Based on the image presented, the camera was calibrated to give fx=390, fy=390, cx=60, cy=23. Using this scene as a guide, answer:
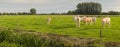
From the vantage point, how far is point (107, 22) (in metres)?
47.0

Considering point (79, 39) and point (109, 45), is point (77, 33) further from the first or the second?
point (109, 45)

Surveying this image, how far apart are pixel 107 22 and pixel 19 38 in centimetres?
1609

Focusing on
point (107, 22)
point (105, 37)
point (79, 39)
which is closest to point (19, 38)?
point (79, 39)

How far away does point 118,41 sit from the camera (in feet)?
108

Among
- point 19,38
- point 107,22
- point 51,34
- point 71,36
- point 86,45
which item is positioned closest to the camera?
point 86,45

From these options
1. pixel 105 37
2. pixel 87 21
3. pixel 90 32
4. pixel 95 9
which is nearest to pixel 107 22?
pixel 87 21

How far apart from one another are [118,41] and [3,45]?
9.64 metres

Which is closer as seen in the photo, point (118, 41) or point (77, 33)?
point (118, 41)

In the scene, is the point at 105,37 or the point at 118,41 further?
the point at 105,37

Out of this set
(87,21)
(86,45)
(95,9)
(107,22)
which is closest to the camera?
(86,45)

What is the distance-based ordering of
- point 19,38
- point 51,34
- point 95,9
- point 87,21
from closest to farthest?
point 19,38, point 51,34, point 87,21, point 95,9

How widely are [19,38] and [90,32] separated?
27.9ft

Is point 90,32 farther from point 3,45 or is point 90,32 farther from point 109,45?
point 3,45

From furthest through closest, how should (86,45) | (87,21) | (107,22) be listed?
(87,21) → (107,22) → (86,45)
